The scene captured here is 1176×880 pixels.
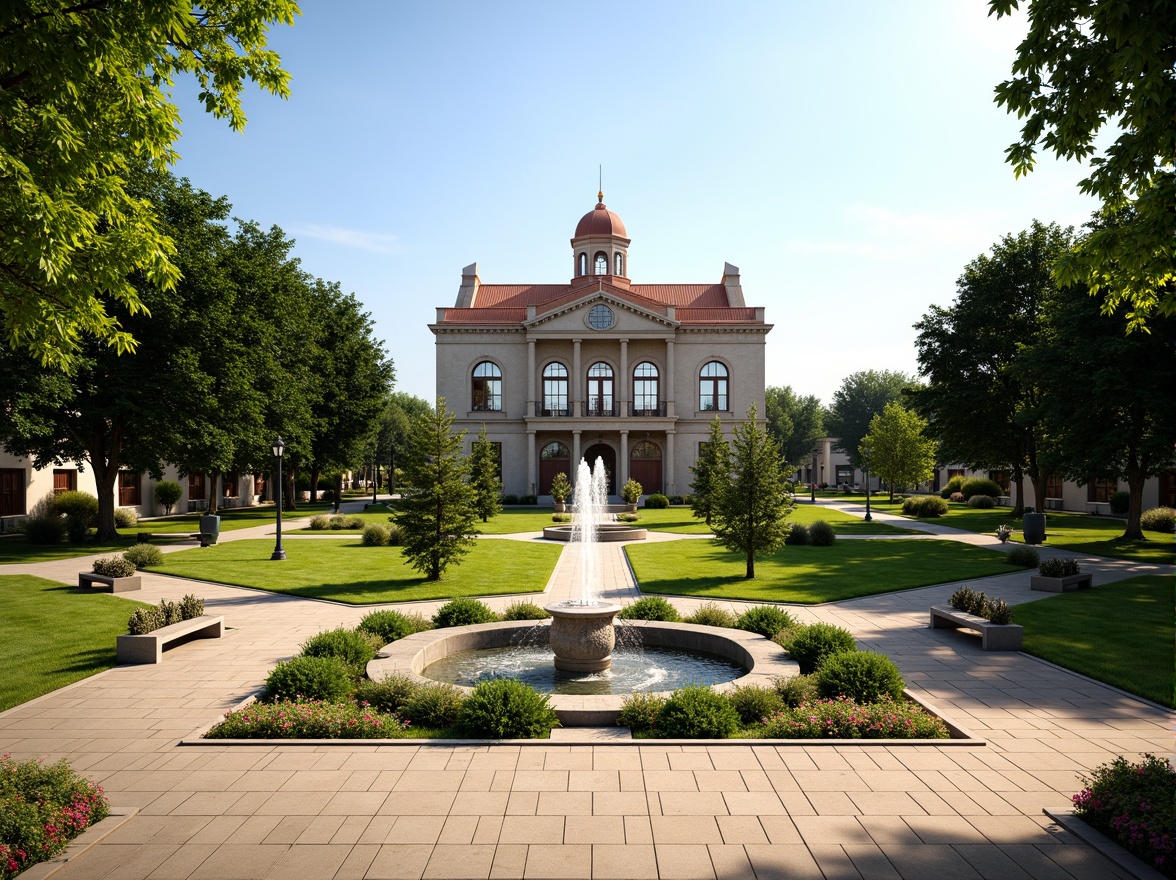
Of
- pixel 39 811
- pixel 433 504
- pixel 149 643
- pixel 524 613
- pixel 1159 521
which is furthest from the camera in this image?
pixel 1159 521

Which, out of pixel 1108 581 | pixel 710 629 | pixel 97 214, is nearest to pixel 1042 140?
pixel 710 629

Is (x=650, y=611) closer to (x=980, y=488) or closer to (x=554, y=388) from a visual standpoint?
(x=554, y=388)

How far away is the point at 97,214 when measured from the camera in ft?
26.3

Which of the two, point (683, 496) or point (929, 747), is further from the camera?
point (683, 496)

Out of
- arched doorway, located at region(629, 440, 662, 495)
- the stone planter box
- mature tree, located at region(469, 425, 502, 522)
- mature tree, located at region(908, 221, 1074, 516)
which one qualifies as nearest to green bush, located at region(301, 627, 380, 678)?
the stone planter box

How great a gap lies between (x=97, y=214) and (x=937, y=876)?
1045cm

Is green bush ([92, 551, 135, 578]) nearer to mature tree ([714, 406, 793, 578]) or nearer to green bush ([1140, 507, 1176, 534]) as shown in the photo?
mature tree ([714, 406, 793, 578])

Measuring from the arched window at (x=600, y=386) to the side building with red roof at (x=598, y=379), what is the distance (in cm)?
8

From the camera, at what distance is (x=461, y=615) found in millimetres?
13070

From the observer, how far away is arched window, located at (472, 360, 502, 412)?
179ft

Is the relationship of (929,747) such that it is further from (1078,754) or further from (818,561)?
(818,561)

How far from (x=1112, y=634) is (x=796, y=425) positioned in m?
90.3

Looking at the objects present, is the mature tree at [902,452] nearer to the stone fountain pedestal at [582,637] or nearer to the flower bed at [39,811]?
the stone fountain pedestal at [582,637]

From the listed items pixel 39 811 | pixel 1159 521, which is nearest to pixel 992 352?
pixel 1159 521
